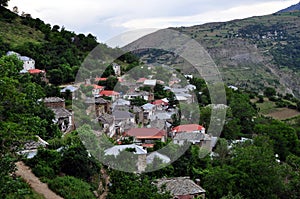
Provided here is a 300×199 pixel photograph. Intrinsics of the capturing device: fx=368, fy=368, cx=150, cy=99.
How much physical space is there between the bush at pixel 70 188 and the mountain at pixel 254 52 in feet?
119

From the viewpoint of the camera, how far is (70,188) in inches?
502

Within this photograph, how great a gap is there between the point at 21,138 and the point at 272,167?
1085 cm

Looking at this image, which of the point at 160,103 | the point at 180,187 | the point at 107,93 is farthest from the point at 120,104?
the point at 180,187

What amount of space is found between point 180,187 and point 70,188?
444 centimetres

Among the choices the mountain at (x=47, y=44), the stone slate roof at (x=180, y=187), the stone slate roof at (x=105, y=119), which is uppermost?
the mountain at (x=47, y=44)

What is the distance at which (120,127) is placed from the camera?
2298 cm

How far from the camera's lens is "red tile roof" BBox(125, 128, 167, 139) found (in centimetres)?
2116

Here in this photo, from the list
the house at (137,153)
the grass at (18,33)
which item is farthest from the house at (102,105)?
the grass at (18,33)

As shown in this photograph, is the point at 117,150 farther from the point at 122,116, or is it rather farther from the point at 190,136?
the point at 122,116

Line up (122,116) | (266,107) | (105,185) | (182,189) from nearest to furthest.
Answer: (182,189)
(105,185)
(122,116)
(266,107)

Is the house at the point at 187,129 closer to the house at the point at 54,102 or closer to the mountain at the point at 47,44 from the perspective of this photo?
the house at the point at 54,102

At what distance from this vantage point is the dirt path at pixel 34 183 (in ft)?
40.0

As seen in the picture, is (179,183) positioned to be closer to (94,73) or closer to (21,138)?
(21,138)

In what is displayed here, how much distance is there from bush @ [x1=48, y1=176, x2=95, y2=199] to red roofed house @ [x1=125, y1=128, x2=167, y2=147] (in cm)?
759
